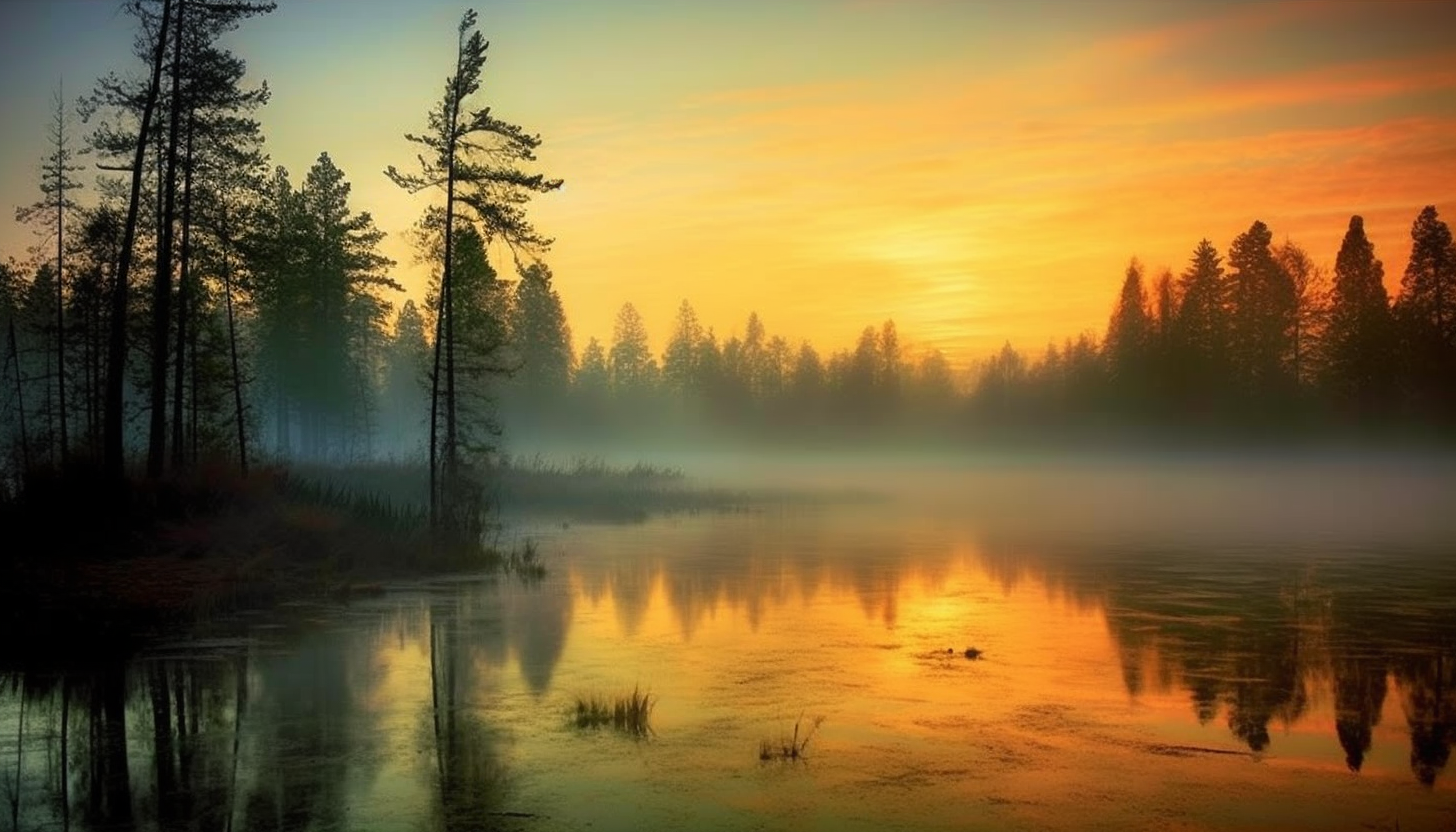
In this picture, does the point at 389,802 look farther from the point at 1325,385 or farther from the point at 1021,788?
the point at 1325,385

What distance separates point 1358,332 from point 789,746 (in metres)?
81.4

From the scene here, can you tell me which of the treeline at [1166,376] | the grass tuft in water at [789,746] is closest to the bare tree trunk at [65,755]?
the grass tuft in water at [789,746]

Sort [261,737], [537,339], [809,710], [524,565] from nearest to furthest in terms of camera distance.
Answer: [261,737] → [809,710] → [524,565] → [537,339]

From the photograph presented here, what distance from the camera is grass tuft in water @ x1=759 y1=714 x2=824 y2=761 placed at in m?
12.1

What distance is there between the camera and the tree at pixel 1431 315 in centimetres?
7754

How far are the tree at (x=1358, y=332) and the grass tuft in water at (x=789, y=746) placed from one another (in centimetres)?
7969

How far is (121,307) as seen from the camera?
93.2ft

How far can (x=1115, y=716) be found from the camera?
45.9 ft

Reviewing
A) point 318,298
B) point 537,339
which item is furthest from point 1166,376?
point 318,298

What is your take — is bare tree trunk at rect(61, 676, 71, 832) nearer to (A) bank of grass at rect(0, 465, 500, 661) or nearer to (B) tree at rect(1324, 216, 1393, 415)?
(A) bank of grass at rect(0, 465, 500, 661)

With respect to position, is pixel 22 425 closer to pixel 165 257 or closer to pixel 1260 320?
pixel 165 257

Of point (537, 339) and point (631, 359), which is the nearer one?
point (537, 339)

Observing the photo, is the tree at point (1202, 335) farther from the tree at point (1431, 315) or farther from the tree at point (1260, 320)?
the tree at point (1431, 315)

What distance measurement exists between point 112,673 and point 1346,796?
15.3 m
